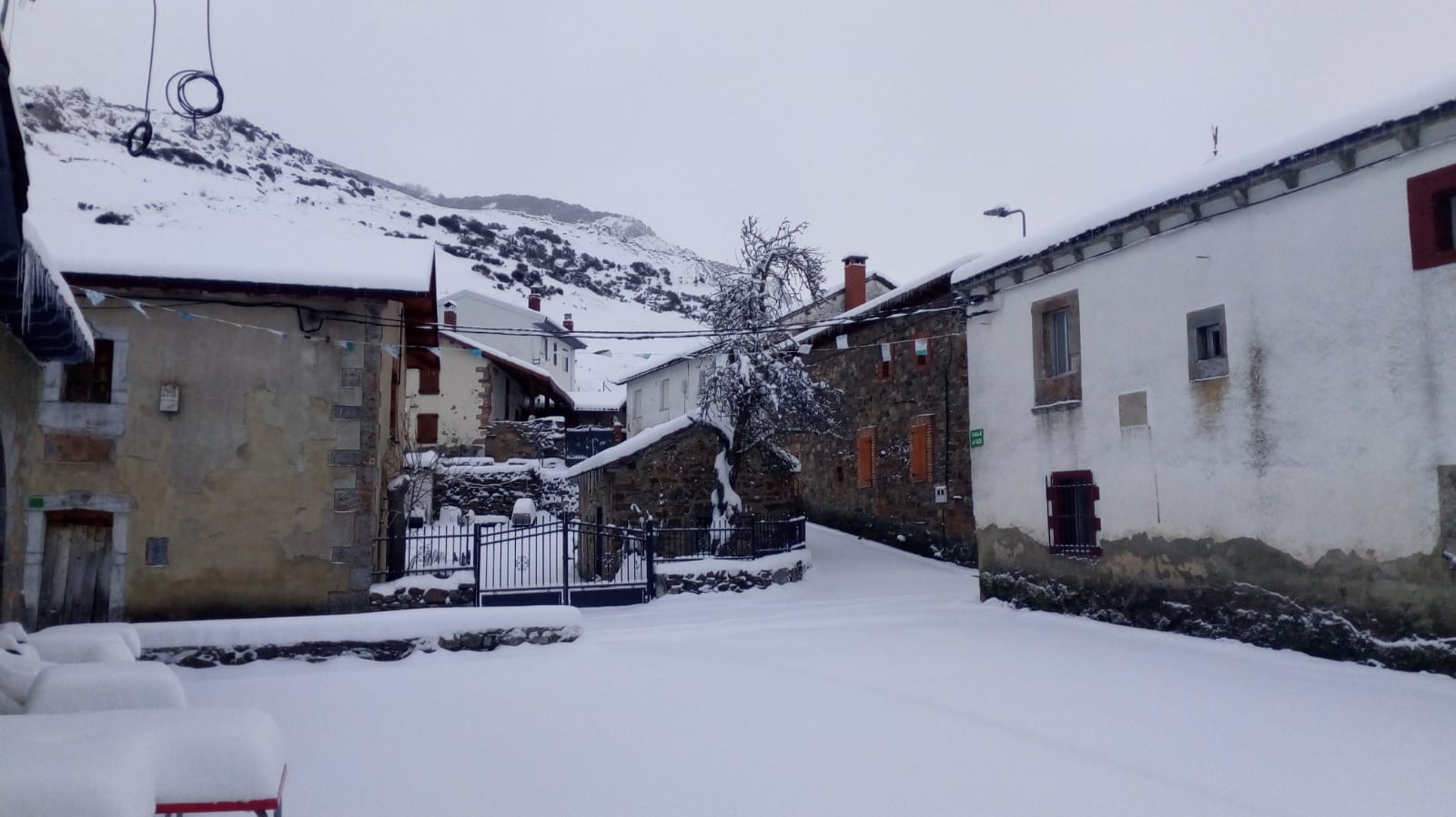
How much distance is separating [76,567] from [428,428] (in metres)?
18.4

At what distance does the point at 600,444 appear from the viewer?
33000mm

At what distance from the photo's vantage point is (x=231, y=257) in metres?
12.5

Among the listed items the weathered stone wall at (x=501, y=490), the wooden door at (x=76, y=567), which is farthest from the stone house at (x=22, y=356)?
the weathered stone wall at (x=501, y=490)

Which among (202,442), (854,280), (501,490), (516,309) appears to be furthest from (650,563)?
(516,309)

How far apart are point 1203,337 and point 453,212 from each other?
322 feet

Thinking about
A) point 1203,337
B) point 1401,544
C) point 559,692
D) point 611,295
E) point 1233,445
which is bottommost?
point 559,692

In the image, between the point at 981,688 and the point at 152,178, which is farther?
the point at 152,178

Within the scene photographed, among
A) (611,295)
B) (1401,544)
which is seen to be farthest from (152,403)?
(611,295)

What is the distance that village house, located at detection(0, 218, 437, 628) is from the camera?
11.5 metres

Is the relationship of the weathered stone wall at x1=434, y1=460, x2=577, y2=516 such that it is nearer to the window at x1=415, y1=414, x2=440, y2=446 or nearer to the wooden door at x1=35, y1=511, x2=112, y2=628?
the window at x1=415, y1=414, x2=440, y2=446

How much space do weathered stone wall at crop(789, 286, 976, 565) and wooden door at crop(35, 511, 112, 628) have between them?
43.4 feet

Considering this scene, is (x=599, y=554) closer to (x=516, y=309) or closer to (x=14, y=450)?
(x=14, y=450)

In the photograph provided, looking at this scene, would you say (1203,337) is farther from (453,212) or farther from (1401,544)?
(453,212)

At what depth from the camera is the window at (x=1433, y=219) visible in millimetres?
8422
